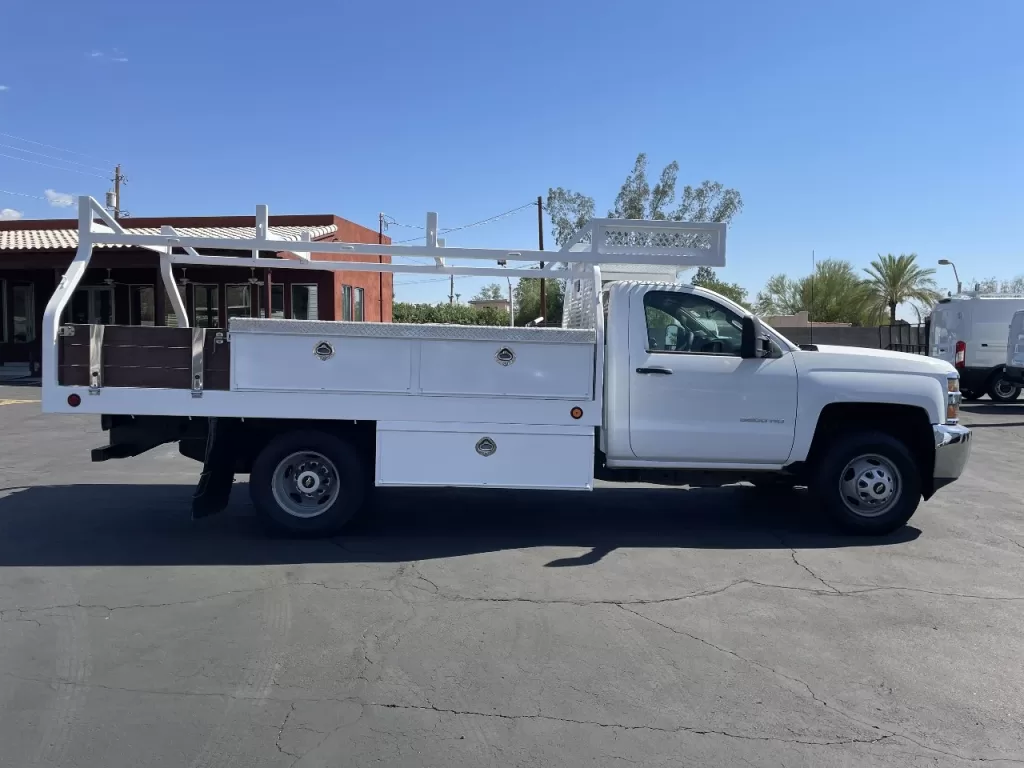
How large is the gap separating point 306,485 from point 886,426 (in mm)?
4975

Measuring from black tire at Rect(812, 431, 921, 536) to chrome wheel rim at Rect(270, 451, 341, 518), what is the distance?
13.4 feet

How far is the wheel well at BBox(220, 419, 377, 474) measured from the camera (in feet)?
22.1

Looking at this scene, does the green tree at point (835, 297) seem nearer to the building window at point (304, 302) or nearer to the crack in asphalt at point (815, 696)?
the building window at point (304, 302)

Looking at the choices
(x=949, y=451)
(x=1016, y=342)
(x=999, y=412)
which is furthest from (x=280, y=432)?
(x=999, y=412)

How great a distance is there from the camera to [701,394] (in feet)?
22.5

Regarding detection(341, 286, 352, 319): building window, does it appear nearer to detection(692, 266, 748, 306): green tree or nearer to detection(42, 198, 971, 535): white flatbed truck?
detection(692, 266, 748, 306): green tree

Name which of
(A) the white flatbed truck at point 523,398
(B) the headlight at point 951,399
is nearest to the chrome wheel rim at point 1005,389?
(B) the headlight at point 951,399

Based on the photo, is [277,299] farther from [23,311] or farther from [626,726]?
[626,726]

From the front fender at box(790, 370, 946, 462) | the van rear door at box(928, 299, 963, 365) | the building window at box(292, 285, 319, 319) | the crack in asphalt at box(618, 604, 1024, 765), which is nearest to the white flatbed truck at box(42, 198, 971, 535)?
the front fender at box(790, 370, 946, 462)

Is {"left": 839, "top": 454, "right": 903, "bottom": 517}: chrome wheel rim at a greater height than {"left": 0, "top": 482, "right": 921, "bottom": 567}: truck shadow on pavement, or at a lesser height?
greater

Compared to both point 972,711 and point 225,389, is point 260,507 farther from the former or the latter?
point 972,711

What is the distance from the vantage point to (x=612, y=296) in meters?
7.02

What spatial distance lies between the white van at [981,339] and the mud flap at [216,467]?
1760 centimetres

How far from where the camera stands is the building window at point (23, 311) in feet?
89.5
